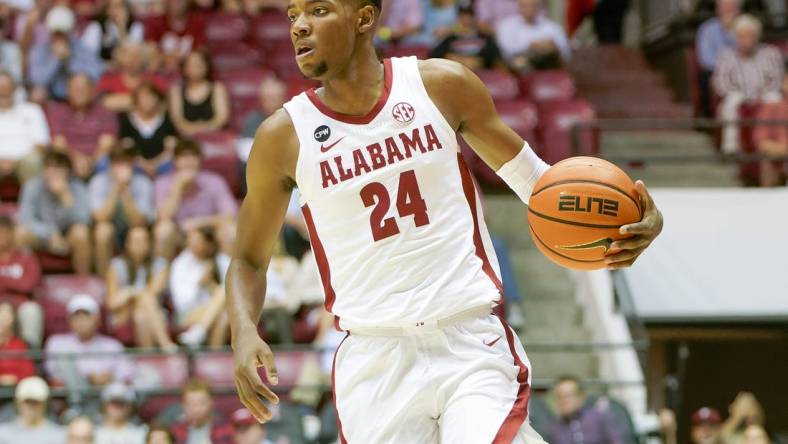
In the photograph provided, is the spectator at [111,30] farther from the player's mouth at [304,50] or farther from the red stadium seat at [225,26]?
the player's mouth at [304,50]

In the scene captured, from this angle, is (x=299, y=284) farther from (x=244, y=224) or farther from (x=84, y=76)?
(x=244, y=224)

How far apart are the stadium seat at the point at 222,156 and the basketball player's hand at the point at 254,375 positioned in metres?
6.84

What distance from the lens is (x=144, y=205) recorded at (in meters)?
10.4

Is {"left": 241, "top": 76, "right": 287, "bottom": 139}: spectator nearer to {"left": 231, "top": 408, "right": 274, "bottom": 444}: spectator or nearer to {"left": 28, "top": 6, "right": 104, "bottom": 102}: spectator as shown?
{"left": 28, "top": 6, "right": 104, "bottom": 102}: spectator

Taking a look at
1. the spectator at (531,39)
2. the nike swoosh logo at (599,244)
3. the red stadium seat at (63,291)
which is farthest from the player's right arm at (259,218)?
the spectator at (531,39)

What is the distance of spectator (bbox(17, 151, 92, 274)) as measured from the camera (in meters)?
10.1

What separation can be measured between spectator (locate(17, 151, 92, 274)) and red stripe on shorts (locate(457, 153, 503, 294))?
6.21 metres

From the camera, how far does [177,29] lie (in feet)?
42.8

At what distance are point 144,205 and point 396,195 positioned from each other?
253 inches

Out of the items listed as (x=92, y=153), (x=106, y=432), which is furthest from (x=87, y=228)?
(x=106, y=432)

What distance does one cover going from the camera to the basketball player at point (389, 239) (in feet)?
13.6

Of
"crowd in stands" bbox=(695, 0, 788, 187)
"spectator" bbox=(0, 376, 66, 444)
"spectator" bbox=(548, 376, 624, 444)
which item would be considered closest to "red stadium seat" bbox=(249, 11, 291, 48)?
"crowd in stands" bbox=(695, 0, 788, 187)

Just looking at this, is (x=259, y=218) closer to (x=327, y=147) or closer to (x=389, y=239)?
(x=327, y=147)

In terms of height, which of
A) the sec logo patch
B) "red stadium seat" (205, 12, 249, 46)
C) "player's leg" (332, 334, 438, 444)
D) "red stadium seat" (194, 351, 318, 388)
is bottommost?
"red stadium seat" (194, 351, 318, 388)
